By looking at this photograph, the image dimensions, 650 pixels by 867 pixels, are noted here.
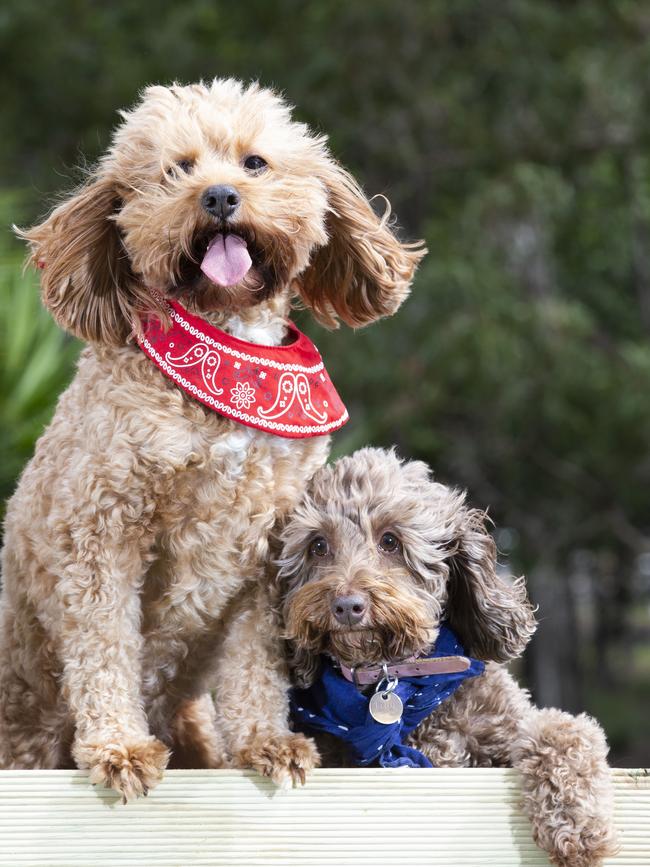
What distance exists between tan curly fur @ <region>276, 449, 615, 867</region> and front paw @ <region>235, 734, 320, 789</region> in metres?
0.23

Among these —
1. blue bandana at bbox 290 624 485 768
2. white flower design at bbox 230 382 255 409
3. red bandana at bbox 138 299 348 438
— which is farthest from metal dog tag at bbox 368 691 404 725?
white flower design at bbox 230 382 255 409

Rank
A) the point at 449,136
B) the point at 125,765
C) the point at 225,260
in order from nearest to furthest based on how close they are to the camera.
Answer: the point at 125,765, the point at 225,260, the point at 449,136

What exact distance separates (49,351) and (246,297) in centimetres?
340

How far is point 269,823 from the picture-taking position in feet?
9.01

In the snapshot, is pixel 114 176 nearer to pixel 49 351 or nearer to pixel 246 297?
pixel 246 297

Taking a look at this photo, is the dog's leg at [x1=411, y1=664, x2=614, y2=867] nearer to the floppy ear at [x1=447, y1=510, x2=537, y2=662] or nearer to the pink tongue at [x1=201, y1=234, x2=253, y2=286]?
the floppy ear at [x1=447, y1=510, x2=537, y2=662]

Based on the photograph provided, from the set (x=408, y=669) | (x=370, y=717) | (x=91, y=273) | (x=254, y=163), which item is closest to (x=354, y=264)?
(x=254, y=163)

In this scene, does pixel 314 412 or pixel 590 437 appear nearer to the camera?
pixel 314 412

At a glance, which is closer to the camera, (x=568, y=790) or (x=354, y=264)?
(x=568, y=790)

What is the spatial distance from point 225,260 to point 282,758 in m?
1.13

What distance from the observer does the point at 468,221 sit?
14.1 metres

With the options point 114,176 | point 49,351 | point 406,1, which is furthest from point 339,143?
point 114,176

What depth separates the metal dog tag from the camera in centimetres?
302

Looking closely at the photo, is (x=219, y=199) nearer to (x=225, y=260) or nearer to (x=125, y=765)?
(x=225, y=260)
